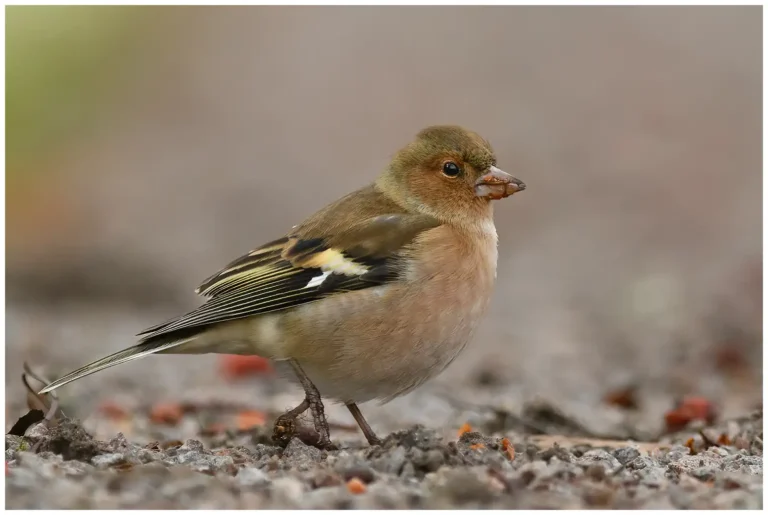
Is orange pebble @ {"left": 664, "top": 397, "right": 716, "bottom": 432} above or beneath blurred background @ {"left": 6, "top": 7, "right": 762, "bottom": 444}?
beneath

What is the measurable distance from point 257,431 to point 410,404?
144cm

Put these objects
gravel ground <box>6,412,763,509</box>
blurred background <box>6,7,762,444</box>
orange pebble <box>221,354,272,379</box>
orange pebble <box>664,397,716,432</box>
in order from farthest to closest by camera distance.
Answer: blurred background <box>6,7,762,444</box>
orange pebble <box>221,354,272,379</box>
orange pebble <box>664,397,716,432</box>
gravel ground <box>6,412,763,509</box>

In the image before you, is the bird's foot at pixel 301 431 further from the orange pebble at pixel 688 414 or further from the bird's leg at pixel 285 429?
the orange pebble at pixel 688 414

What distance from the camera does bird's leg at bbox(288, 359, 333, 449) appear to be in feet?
17.0

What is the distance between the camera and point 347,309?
5.15m

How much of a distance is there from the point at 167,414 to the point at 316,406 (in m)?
1.58

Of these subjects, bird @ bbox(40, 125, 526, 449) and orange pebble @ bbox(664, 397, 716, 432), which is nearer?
bird @ bbox(40, 125, 526, 449)

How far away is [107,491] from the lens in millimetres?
3945

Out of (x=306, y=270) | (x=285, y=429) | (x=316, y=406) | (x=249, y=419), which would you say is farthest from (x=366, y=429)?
(x=249, y=419)

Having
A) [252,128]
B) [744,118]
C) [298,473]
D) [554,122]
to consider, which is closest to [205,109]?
[252,128]

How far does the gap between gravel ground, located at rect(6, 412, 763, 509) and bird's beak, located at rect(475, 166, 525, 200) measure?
1.39m

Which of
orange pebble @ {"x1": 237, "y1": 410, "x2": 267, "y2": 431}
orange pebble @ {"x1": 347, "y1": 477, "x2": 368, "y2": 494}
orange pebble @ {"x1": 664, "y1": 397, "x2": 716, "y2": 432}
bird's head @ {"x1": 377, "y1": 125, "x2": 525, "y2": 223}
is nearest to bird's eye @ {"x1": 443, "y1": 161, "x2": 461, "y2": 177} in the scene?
bird's head @ {"x1": 377, "y1": 125, "x2": 525, "y2": 223}

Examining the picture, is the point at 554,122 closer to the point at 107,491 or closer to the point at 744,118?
the point at 744,118

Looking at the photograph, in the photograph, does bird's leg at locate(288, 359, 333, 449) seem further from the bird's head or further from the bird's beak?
the bird's beak
